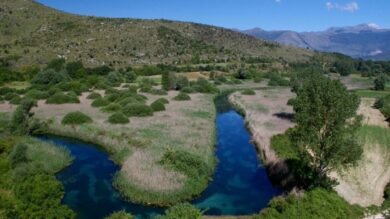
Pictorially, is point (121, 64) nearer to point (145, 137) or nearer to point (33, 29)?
point (33, 29)

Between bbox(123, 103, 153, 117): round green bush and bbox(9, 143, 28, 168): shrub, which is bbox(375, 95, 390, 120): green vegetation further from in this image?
bbox(9, 143, 28, 168): shrub

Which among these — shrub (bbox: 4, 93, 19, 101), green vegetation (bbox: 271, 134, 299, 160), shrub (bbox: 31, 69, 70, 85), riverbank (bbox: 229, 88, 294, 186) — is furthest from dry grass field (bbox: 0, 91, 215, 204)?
shrub (bbox: 31, 69, 70, 85)

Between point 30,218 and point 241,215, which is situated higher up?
point 30,218

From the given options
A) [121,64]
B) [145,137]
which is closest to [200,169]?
[145,137]

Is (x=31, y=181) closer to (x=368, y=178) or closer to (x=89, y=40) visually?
(x=368, y=178)

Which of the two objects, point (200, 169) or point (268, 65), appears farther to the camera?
point (268, 65)

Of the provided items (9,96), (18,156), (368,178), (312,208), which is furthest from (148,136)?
(9,96)
